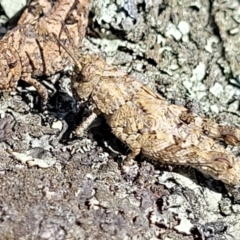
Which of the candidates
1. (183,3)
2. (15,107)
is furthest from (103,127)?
(183,3)

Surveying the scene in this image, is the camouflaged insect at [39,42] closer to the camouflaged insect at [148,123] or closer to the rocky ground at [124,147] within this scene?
the rocky ground at [124,147]

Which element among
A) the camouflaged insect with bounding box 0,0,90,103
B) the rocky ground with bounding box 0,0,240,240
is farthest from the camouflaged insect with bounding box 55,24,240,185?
the camouflaged insect with bounding box 0,0,90,103

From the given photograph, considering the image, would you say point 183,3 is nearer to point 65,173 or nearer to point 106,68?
point 106,68

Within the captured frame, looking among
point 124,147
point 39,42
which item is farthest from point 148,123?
point 39,42

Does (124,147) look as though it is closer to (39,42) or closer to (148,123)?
(148,123)

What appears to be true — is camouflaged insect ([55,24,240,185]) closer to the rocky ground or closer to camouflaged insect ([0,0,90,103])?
the rocky ground
